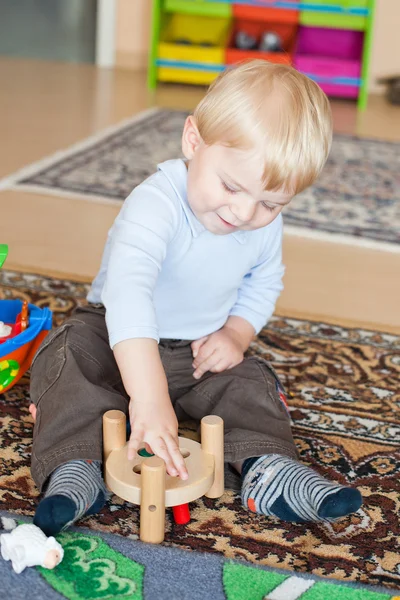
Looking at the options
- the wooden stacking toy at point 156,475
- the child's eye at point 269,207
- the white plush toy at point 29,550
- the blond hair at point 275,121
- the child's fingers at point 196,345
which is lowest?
the white plush toy at point 29,550

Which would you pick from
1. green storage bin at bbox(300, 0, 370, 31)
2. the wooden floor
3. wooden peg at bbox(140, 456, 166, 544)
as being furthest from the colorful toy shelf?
wooden peg at bbox(140, 456, 166, 544)

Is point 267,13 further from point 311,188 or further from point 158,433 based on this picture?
point 158,433

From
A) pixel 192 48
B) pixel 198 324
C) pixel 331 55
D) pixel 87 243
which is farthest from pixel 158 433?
pixel 331 55

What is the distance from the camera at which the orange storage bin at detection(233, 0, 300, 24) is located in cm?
339

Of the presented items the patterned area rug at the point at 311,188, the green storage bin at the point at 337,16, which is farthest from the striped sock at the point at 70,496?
the green storage bin at the point at 337,16

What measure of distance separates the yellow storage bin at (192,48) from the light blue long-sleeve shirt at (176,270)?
2.46 metres

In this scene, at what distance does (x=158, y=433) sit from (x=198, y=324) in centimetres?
27

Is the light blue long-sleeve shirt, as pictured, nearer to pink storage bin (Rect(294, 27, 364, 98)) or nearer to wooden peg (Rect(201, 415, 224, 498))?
wooden peg (Rect(201, 415, 224, 498))

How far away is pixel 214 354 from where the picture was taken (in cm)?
107

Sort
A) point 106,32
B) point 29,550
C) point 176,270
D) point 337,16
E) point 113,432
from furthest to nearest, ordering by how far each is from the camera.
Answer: point 106,32 → point 337,16 → point 176,270 → point 113,432 → point 29,550

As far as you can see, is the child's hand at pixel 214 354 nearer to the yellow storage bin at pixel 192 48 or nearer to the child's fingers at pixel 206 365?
the child's fingers at pixel 206 365

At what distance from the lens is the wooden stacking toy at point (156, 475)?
2.68ft

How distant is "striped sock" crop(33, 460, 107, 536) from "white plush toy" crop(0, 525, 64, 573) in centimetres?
2

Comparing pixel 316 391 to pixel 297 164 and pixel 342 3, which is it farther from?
pixel 342 3
